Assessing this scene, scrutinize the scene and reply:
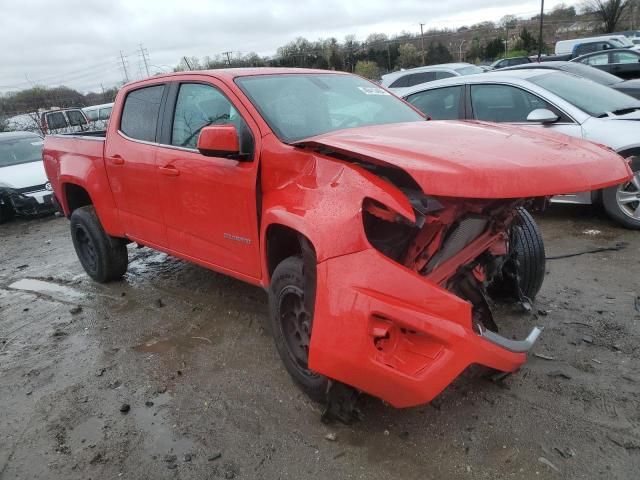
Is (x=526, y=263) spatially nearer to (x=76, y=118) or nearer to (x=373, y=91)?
(x=373, y=91)

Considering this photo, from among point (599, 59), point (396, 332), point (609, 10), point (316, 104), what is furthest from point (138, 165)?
point (609, 10)

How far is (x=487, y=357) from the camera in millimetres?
2238

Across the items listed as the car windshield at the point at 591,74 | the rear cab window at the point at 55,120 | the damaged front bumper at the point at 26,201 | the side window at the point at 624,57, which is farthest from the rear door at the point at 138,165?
the rear cab window at the point at 55,120

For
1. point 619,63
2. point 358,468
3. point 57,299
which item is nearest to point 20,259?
point 57,299

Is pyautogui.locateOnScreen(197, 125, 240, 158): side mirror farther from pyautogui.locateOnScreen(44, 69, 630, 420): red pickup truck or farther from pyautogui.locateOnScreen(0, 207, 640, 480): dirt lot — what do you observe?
pyautogui.locateOnScreen(0, 207, 640, 480): dirt lot

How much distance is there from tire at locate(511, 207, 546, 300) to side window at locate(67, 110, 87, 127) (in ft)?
60.2

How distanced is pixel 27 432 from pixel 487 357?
254cm

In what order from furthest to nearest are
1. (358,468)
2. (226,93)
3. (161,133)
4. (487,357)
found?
1. (161,133)
2. (226,93)
3. (358,468)
4. (487,357)

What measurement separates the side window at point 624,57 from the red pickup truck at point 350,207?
14018mm

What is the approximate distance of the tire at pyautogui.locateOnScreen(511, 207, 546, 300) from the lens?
11.4 ft

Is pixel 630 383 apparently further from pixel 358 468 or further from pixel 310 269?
pixel 310 269

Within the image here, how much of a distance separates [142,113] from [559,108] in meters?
4.14

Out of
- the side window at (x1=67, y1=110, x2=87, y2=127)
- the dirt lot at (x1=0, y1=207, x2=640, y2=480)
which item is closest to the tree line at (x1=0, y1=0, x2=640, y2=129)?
the side window at (x1=67, y1=110, x2=87, y2=127)

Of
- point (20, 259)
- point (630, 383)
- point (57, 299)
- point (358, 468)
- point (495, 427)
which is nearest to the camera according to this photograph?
point (358, 468)
